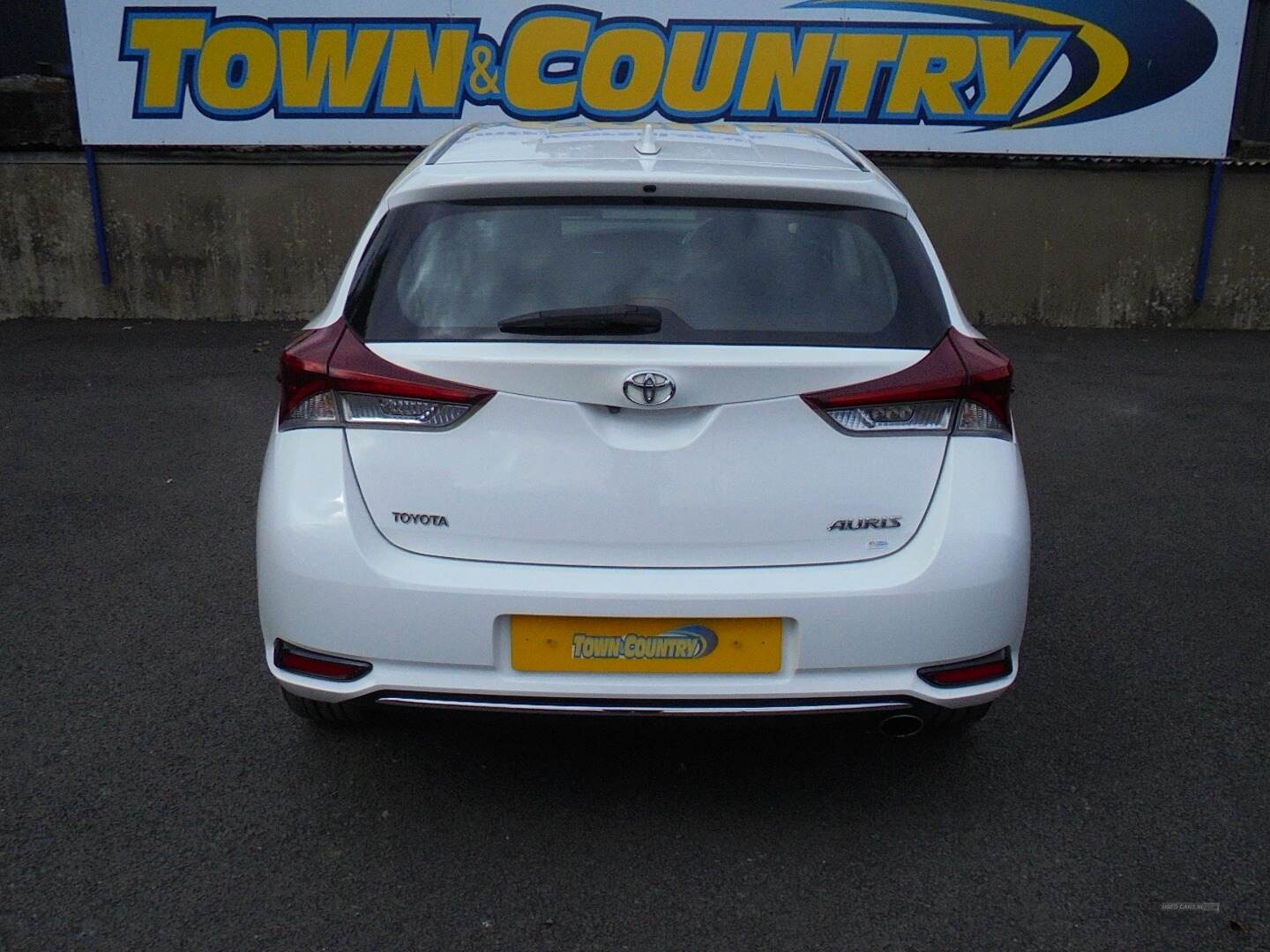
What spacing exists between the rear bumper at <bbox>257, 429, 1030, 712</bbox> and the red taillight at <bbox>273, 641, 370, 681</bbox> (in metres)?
0.02

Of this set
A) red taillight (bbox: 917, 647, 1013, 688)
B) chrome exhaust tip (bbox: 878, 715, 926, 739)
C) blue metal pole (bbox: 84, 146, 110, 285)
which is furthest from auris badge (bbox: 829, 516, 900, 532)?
blue metal pole (bbox: 84, 146, 110, 285)

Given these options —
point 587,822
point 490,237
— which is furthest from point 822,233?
point 587,822

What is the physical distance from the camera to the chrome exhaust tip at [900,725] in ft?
9.91

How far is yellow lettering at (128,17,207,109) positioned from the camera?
9.87m

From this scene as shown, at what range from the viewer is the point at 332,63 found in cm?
988

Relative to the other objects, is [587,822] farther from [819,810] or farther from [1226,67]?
[1226,67]

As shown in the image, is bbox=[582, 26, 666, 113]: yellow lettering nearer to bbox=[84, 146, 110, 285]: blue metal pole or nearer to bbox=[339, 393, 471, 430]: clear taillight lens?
bbox=[84, 146, 110, 285]: blue metal pole

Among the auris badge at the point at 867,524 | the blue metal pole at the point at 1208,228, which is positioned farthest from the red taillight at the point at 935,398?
the blue metal pole at the point at 1208,228

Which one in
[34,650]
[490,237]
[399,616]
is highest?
[490,237]

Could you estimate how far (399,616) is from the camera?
2879 mm

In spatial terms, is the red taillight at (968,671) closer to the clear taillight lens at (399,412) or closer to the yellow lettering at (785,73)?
the clear taillight lens at (399,412)

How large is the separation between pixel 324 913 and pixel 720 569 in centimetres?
113

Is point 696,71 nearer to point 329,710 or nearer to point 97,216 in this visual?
point 97,216

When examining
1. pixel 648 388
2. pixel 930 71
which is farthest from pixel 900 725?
pixel 930 71
